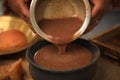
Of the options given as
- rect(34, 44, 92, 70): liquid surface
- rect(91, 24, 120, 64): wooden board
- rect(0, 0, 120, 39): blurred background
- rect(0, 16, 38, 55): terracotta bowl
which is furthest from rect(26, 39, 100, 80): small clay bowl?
rect(0, 0, 120, 39): blurred background

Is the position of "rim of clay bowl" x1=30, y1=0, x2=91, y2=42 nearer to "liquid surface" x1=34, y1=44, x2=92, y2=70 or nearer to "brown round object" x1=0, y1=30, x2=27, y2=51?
"liquid surface" x1=34, y1=44, x2=92, y2=70

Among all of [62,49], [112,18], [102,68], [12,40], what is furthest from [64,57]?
[112,18]

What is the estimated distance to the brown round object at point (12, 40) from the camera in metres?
0.91

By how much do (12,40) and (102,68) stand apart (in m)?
0.36

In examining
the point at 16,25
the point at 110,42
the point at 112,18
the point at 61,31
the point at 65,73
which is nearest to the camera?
the point at 65,73

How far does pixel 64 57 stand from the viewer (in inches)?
28.2

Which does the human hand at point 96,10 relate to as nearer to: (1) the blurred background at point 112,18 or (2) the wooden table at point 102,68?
(2) the wooden table at point 102,68

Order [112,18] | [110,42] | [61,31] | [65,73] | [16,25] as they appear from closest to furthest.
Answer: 1. [65,73]
2. [61,31]
3. [110,42]
4. [16,25]
5. [112,18]

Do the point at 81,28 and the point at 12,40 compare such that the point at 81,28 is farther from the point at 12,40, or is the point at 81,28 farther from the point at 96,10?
the point at 12,40

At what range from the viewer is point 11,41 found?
0.94 meters

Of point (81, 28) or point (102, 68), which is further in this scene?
point (102, 68)

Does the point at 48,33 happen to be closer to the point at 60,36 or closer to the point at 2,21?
the point at 60,36

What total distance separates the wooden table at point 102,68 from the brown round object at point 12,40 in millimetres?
33

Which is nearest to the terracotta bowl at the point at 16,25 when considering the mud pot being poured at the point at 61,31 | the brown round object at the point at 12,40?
the brown round object at the point at 12,40
